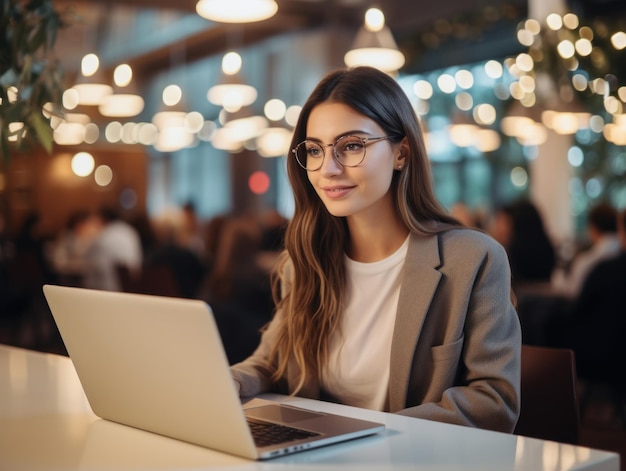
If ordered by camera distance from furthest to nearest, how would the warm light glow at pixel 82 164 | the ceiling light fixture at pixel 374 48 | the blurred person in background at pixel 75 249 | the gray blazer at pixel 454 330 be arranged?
the warm light glow at pixel 82 164
the blurred person in background at pixel 75 249
the ceiling light fixture at pixel 374 48
the gray blazer at pixel 454 330

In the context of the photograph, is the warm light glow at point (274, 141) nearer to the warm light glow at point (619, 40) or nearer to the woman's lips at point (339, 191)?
the warm light glow at point (619, 40)

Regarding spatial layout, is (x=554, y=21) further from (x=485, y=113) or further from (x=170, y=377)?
(x=170, y=377)

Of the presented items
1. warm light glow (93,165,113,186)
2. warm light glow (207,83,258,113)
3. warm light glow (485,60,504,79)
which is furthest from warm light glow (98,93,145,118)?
warm light glow (93,165,113,186)

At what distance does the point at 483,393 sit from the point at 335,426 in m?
0.47

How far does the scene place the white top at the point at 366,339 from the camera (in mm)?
2035

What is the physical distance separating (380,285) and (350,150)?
348mm

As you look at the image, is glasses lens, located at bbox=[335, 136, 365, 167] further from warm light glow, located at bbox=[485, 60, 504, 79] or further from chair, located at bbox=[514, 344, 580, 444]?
warm light glow, located at bbox=[485, 60, 504, 79]

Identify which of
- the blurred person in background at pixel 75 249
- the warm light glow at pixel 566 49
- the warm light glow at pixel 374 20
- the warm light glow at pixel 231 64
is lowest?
the blurred person in background at pixel 75 249

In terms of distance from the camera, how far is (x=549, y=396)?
6.37ft

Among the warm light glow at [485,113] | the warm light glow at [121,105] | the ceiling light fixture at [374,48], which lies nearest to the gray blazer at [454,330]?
the ceiling light fixture at [374,48]

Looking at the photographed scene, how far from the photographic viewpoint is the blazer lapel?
6.26 ft

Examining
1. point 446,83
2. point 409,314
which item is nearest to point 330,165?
point 409,314

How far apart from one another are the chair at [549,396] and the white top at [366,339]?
321 millimetres

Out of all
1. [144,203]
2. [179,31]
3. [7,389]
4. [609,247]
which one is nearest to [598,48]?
[609,247]
